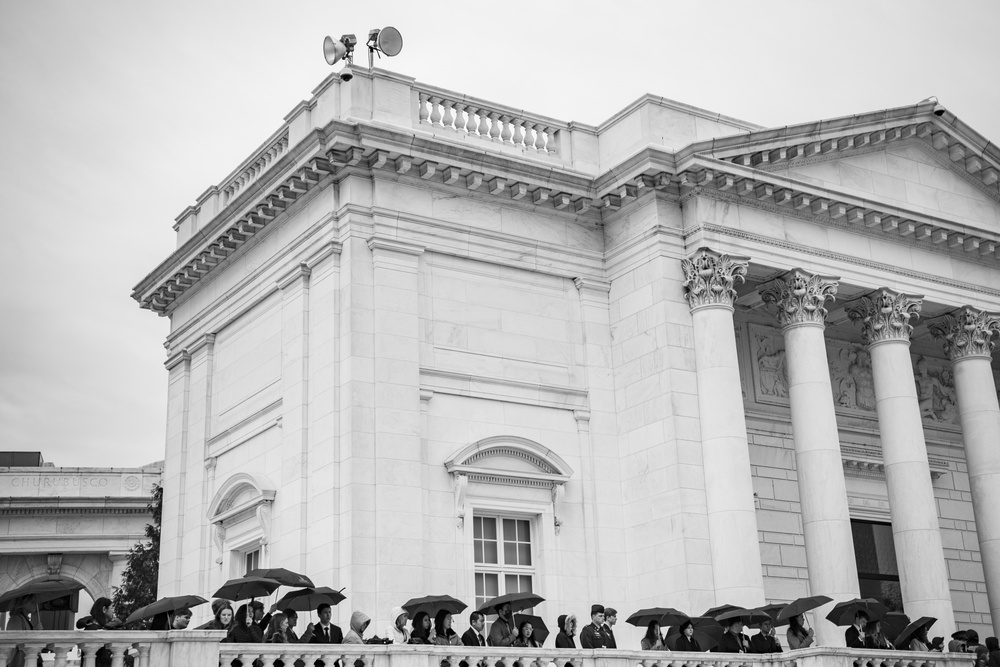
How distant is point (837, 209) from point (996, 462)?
757cm

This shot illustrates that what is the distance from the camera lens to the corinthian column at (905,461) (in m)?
28.8

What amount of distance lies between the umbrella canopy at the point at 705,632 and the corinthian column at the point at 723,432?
2.85m

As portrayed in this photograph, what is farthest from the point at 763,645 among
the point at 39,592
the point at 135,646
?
the point at 39,592

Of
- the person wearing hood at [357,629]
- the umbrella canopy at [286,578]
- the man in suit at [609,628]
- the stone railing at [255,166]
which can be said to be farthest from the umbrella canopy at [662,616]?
the stone railing at [255,166]

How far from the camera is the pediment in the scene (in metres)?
30.7

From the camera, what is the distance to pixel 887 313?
30.7 meters

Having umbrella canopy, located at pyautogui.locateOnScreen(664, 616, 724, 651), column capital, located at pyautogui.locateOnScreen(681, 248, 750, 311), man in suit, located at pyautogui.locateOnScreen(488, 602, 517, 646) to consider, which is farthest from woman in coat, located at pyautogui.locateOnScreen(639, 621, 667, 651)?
column capital, located at pyautogui.locateOnScreen(681, 248, 750, 311)

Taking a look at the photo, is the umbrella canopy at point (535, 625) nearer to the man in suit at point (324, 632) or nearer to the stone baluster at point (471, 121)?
the man in suit at point (324, 632)

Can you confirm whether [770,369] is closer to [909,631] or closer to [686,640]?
[909,631]

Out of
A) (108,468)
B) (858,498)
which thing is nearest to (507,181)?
(858,498)

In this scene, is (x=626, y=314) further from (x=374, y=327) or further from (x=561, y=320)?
(x=374, y=327)

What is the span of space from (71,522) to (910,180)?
1379 inches

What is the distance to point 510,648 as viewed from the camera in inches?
768

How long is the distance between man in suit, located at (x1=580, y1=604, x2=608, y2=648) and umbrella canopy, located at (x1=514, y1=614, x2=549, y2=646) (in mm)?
642
